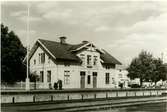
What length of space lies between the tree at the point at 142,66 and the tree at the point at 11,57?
26295mm

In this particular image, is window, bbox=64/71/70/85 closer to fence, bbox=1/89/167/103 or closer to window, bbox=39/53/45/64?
window, bbox=39/53/45/64

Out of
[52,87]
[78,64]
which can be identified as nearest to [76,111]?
[52,87]

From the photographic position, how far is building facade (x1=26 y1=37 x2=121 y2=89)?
1845 inches

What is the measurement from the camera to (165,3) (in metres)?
14.5

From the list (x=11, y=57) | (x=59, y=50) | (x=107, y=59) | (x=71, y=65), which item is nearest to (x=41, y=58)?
(x=59, y=50)

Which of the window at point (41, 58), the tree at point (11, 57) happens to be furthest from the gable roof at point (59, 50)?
the tree at point (11, 57)

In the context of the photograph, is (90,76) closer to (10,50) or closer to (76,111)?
(10,50)

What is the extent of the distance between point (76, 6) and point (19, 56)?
24.6 m

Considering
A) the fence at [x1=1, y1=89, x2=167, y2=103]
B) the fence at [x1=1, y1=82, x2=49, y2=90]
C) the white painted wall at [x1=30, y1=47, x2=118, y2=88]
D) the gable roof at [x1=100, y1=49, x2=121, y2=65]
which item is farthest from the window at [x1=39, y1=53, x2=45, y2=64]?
the fence at [x1=1, y1=89, x2=167, y2=103]

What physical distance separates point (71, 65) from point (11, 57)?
34.9ft

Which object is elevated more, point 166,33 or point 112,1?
point 112,1

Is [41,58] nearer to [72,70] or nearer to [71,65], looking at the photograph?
[71,65]

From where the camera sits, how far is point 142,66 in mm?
62125

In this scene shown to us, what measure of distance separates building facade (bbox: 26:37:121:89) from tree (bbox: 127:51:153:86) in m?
9.09
